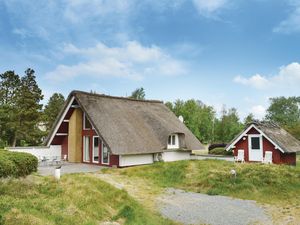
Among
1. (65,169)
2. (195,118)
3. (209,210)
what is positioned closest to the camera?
(209,210)

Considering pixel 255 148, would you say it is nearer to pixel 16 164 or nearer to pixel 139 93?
pixel 16 164

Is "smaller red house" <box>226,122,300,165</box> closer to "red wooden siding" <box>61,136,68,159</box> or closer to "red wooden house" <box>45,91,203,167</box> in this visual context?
"red wooden house" <box>45,91,203,167</box>

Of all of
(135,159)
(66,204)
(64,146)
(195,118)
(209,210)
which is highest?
(195,118)

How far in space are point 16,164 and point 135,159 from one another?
1111 centimetres

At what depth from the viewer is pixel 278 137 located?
954 inches

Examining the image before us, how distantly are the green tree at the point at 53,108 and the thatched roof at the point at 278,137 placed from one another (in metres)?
31.5

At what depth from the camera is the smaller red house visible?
23.5m

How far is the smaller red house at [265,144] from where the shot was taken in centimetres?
2349

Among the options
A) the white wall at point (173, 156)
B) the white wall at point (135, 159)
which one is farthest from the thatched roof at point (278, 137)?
the white wall at point (135, 159)

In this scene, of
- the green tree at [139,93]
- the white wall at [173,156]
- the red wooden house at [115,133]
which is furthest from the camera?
the green tree at [139,93]

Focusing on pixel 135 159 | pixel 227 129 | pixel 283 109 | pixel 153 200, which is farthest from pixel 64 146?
pixel 283 109

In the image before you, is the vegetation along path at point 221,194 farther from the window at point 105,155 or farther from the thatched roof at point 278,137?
the thatched roof at point 278,137

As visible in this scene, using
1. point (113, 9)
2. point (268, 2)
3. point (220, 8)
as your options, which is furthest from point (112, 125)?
point (268, 2)

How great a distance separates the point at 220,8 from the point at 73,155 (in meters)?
16.0
